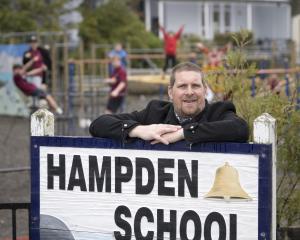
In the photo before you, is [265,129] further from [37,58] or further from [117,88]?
[37,58]

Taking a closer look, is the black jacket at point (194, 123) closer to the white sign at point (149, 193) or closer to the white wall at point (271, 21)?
the white sign at point (149, 193)

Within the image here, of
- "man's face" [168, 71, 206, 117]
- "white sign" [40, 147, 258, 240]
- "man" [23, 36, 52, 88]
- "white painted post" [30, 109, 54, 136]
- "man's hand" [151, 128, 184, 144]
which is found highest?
"man" [23, 36, 52, 88]

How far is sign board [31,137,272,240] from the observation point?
11.0 ft

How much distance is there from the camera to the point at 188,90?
144 inches

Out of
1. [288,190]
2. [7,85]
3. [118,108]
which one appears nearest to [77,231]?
[288,190]

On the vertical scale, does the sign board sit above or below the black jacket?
below

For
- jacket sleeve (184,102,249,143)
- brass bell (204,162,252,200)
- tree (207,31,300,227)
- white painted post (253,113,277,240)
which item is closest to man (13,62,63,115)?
tree (207,31,300,227)

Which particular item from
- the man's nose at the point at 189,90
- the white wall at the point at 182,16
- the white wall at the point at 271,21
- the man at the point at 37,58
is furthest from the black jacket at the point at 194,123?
the white wall at the point at 271,21

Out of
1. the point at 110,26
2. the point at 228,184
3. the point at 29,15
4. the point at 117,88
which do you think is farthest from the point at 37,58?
the point at 110,26

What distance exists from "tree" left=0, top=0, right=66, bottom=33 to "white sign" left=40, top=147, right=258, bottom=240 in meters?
20.0

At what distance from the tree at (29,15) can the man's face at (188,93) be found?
20071mm

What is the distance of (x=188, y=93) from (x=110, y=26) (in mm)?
29071

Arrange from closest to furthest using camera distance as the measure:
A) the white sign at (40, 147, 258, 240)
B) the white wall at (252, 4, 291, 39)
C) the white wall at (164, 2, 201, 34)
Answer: the white sign at (40, 147, 258, 240), the white wall at (164, 2, 201, 34), the white wall at (252, 4, 291, 39)

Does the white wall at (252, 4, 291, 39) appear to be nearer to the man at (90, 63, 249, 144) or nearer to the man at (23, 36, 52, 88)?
the man at (23, 36, 52, 88)
